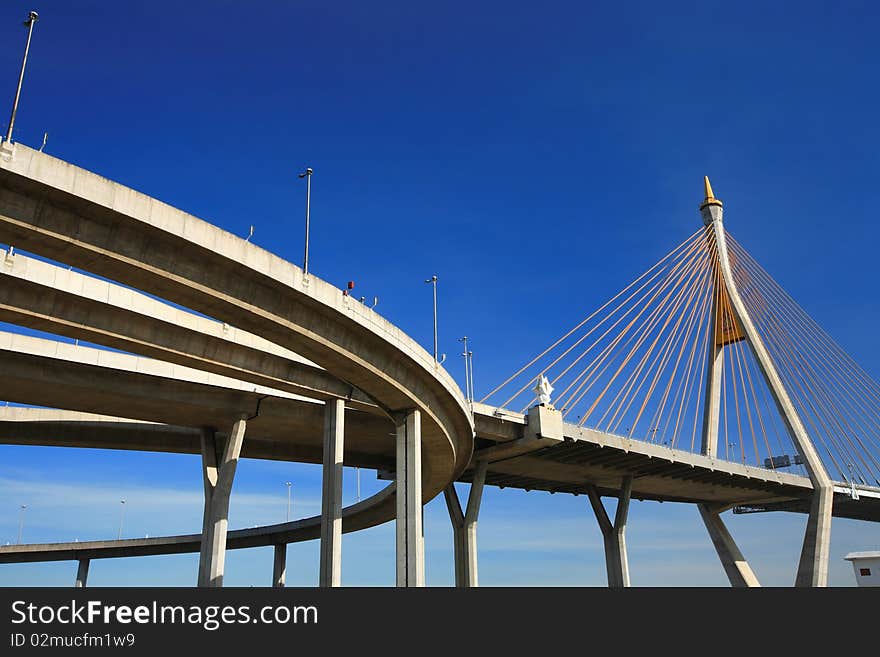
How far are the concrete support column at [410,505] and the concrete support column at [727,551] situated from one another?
48.5 meters

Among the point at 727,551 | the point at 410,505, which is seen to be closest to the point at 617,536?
Result: the point at 727,551

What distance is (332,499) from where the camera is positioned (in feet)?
109

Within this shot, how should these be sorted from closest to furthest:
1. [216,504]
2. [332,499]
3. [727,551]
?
[332,499] < [216,504] < [727,551]

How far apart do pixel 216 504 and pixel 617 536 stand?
35547 mm

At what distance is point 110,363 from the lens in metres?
32.8

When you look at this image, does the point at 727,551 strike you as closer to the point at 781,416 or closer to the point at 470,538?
the point at 781,416

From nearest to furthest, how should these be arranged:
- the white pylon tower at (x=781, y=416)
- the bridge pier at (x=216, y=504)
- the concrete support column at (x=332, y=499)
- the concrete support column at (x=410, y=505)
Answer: the concrete support column at (x=332, y=499) < the concrete support column at (x=410, y=505) < the bridge pier at (x=216, y=504) < the white pylon tower at (x=781, y=416)

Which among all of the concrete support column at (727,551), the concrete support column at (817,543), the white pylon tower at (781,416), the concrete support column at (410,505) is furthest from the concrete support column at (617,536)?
the concrete support column at (410,505)

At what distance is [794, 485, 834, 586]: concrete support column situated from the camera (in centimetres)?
5969

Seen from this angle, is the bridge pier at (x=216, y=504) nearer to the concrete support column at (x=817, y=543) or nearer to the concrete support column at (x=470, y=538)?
the concrete support column at (x=470, y=538)

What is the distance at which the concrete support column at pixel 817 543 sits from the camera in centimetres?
5969
